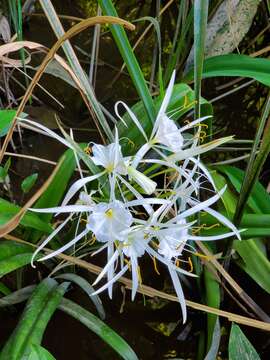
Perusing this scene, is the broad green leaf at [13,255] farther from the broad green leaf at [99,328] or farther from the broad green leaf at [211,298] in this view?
the broad green leaf at [211,298]

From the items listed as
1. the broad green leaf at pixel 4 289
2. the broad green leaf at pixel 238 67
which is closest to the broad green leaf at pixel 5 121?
the broad green leaf at pixel 4 289

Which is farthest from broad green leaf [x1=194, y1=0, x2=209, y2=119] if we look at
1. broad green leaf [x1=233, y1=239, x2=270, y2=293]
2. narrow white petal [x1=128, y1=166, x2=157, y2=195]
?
broad green leaf [x1=233, y1=239, x2=270, y2=293]

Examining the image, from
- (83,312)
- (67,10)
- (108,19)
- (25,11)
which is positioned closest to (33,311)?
(83,312)

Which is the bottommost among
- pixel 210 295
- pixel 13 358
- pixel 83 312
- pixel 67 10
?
pixel 13 358

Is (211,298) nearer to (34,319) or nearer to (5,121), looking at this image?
(34,319)

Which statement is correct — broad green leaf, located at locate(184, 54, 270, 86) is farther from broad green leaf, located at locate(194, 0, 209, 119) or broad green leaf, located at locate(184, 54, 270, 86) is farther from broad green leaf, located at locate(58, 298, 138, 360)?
broad green leaf, located at locate(58, 298, 138, 360)

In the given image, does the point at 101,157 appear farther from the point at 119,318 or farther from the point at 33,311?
the point at 119,318
